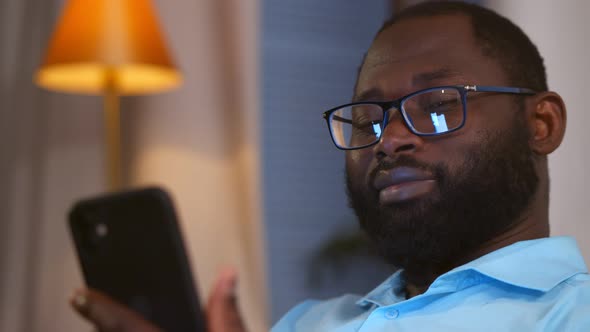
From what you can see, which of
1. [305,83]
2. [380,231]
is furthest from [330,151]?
[305,83]

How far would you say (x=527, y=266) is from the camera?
665 millimetres

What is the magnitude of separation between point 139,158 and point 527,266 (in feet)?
4.76

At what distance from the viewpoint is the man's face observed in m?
0.65

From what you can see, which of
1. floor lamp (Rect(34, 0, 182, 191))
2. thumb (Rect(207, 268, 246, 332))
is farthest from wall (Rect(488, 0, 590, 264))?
floor lamp (Rect(34, 0, 182, 191))

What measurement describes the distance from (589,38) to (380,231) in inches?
12.7

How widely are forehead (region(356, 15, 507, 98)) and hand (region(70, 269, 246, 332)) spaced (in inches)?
9.3

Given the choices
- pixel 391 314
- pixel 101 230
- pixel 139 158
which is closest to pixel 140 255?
pixel 101 230

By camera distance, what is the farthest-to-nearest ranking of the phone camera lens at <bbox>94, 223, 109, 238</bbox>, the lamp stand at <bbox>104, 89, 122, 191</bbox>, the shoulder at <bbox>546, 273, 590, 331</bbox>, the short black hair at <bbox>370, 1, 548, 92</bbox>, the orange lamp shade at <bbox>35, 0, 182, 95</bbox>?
the lamp stand at <bbox>104, 89, 122, 191</bbox>
the orange lamp shade at <bbox>35, 0, 182, 95</bbox>
the phone camera lens at <bbox>94, 223, 109, 238</bbox>
the short black hair at <bbox>370, 1, 548, 92</bbox>
the shoulder at <bbox>546, 273, 590, 331</bbox>

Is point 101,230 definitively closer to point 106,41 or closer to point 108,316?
point 108,316

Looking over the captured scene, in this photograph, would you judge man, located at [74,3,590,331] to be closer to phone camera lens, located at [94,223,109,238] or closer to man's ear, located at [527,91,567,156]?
man's ear, located at [527,91,567,156]

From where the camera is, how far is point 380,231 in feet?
2.26

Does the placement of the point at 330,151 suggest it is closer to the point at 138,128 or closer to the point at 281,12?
the point at 281,12

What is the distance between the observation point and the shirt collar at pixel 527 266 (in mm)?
650

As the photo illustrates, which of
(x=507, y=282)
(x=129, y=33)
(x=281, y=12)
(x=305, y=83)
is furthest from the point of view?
(x=129, y=33)
